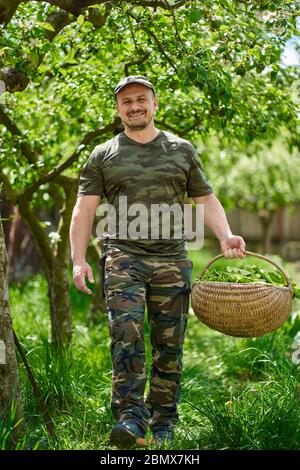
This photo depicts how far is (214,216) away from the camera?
4797 millimetres

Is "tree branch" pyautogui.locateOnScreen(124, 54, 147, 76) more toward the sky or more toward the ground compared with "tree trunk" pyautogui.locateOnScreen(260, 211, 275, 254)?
more toward the sky

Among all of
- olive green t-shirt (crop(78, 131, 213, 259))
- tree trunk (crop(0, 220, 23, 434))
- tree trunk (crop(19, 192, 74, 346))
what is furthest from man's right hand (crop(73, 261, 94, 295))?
tree trunk (crop(19, 192, 74, 346))

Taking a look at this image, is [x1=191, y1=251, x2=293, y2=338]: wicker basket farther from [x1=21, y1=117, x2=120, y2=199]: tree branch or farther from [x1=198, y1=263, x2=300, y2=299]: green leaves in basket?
[x1=21, y1=117, x2=120, y2=199]: tree branch

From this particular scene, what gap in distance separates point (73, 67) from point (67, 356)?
2.06m

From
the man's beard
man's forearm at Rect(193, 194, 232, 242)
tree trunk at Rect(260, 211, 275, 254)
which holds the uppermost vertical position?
the man's beard

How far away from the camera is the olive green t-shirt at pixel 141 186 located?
460 cm

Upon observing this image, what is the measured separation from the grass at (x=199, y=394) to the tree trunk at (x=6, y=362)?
211mm

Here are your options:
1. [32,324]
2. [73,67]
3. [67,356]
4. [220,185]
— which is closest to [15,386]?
[67,356]

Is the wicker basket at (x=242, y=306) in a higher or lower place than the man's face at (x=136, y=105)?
lower

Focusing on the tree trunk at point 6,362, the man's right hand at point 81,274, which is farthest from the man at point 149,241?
the tree trunk at point 6,362

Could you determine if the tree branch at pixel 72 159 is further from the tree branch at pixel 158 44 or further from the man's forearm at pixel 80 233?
the man's forearm at pixel 80 233

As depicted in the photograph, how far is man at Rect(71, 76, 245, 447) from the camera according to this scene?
4.52 m

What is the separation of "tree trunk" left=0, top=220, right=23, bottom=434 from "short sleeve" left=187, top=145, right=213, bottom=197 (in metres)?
1.12

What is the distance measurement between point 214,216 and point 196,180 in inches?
8.9
